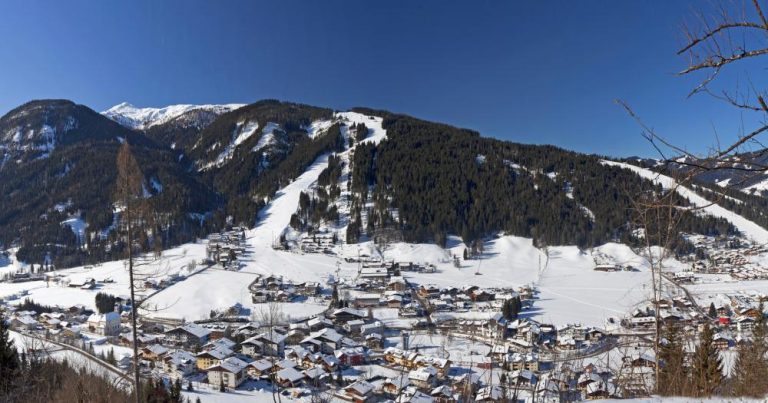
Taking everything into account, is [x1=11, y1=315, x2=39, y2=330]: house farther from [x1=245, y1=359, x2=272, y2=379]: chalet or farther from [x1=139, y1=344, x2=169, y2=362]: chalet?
[x1=245, y1=359, x2=272, y2=379]: chalet

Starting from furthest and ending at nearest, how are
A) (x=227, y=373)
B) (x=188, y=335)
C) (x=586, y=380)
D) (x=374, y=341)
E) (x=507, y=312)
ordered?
(x=507, y=312) < (x=188, y=335) < (x=374, y=341) < (x=227, y=373) < (x=586, y=380)

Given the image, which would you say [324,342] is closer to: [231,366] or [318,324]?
[318,324]


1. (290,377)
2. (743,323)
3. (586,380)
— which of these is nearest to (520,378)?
(586,380)

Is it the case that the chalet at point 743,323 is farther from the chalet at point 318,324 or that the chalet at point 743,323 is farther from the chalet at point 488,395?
the chalet at point 488,395

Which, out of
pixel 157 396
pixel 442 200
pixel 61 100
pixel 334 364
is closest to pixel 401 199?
pixel 442 200

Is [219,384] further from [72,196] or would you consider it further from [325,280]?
[72,196]

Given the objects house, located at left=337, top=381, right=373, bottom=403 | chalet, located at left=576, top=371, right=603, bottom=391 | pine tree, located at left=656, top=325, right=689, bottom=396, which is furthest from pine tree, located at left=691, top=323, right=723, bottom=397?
house, located at left=337, top=381, right=373, bottom=403
